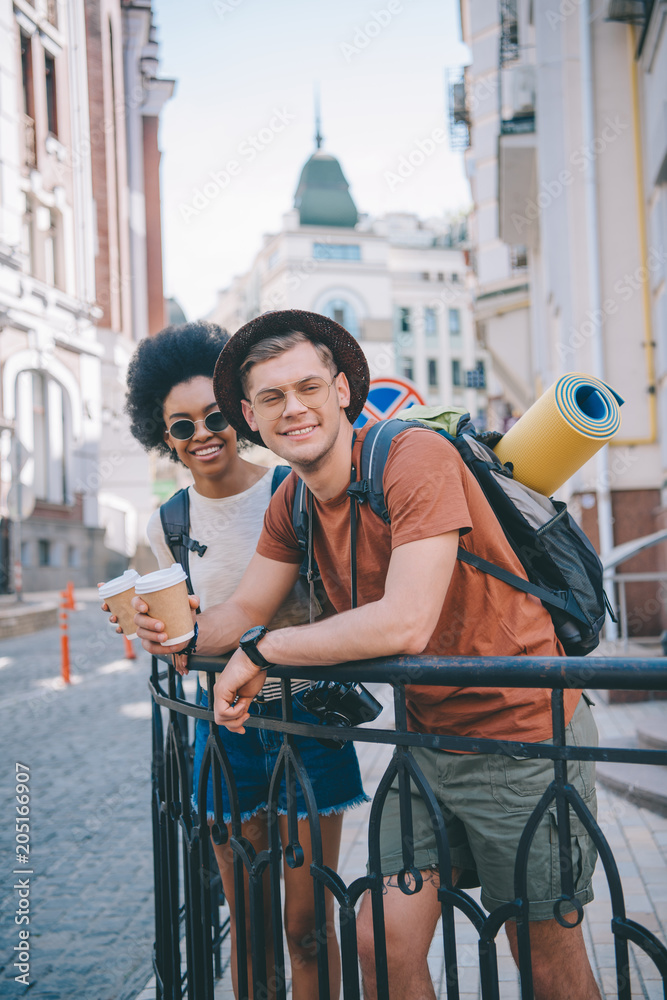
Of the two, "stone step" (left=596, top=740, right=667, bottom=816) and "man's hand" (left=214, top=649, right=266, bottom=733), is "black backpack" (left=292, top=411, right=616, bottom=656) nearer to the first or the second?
"man's hand" (left=214, top=649, right=266, bottom=733)

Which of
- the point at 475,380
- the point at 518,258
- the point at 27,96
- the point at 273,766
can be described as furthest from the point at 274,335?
the point at 475,380

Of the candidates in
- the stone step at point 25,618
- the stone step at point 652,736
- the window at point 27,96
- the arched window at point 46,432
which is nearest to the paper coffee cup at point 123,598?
the stone step at point 652,736

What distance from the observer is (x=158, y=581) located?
1.96 m

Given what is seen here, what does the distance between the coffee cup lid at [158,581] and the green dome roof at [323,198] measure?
62142 mm

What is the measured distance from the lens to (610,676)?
1510 millimetres

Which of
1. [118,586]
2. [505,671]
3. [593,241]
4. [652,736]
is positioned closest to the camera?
[505,671]

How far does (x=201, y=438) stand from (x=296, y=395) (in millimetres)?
632

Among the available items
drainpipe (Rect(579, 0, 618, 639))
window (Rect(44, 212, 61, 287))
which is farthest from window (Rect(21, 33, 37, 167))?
drainpipe (Rect(579, 0, 618, 639))

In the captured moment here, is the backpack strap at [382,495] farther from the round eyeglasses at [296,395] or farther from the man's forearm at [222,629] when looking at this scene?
the man's forearm at [222,629]

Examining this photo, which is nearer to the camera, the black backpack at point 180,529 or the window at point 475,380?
the black backpack at point 180,529

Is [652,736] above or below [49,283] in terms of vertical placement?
below

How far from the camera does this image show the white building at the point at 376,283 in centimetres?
5853

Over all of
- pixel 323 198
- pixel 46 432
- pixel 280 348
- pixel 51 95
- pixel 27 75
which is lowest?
pixel 280 348

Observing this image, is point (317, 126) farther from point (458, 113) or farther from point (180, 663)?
point (180, 663)
